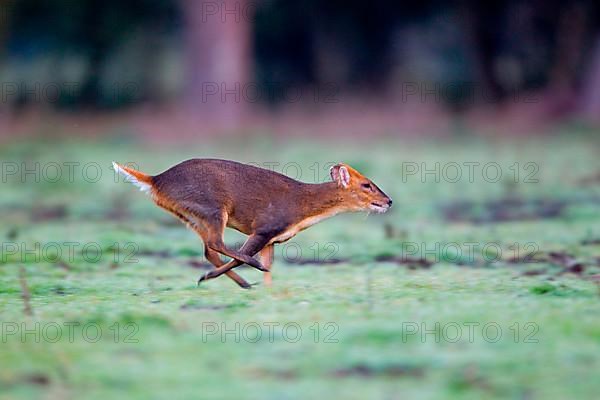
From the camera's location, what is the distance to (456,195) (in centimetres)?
1934

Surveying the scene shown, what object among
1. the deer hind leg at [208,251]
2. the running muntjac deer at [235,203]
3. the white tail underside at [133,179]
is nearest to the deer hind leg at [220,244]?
the running muntjac deer at [235,203]

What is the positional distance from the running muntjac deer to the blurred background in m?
17.9

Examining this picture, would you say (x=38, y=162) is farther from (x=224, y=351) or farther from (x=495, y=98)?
(x=224, y=351)

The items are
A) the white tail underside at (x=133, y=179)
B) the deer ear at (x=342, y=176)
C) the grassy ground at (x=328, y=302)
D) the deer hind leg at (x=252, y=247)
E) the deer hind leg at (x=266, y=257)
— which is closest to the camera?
the grassy ground at (x=328, y=302)

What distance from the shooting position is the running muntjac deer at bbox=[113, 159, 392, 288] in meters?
10.8

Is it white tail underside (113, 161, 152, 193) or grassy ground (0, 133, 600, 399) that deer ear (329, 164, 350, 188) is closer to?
grassy ground (0, 133, 600, 399)

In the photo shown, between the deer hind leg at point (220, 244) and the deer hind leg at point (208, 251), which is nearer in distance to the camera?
the deer hind leg at point (220, 244)

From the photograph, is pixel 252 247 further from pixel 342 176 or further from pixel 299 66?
pixel 299 66

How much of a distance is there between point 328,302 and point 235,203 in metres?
1.59

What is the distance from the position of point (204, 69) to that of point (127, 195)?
1138 cm

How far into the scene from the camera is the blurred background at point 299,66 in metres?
30.7

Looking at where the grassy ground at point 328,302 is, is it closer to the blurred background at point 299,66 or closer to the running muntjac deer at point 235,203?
the running muntjac deer at point 235,203

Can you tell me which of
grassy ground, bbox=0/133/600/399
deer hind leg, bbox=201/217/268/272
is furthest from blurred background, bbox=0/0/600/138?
deer hind leg, bbox=201/217/268/272

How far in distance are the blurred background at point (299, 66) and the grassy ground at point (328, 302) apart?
10.6 m
